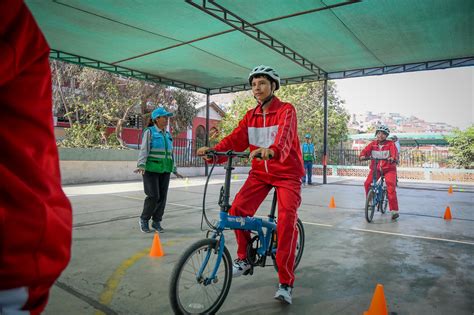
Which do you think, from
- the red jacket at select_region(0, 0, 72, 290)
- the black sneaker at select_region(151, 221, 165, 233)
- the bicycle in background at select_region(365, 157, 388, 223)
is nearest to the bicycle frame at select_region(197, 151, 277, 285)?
the red jacket at select_region(0, 0, 72, 290)

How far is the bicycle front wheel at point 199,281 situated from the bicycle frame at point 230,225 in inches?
1.1

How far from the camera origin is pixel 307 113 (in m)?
26.1

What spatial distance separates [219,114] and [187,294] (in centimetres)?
3569

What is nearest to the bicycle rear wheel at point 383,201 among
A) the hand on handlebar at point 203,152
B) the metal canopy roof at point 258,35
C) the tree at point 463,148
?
the metal canopy roof at point 258,35

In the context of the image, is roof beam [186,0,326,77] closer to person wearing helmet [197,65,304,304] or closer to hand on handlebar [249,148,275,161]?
person wearing helmet [197,65,304,304]

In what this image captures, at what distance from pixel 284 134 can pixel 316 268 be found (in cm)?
194

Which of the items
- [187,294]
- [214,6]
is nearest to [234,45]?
→ [214,6]

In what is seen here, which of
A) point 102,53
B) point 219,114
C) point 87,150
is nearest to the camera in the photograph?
point 102,53

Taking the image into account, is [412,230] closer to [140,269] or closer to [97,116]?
[140,269]

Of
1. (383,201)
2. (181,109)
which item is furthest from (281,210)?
(181,109)

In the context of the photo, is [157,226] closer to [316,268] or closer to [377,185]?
[316,268]

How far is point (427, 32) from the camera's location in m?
9.50

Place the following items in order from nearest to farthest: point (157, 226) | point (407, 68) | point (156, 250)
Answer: point (156, 250) < point (157, 226) < point (407, 68)

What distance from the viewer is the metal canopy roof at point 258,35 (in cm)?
810
